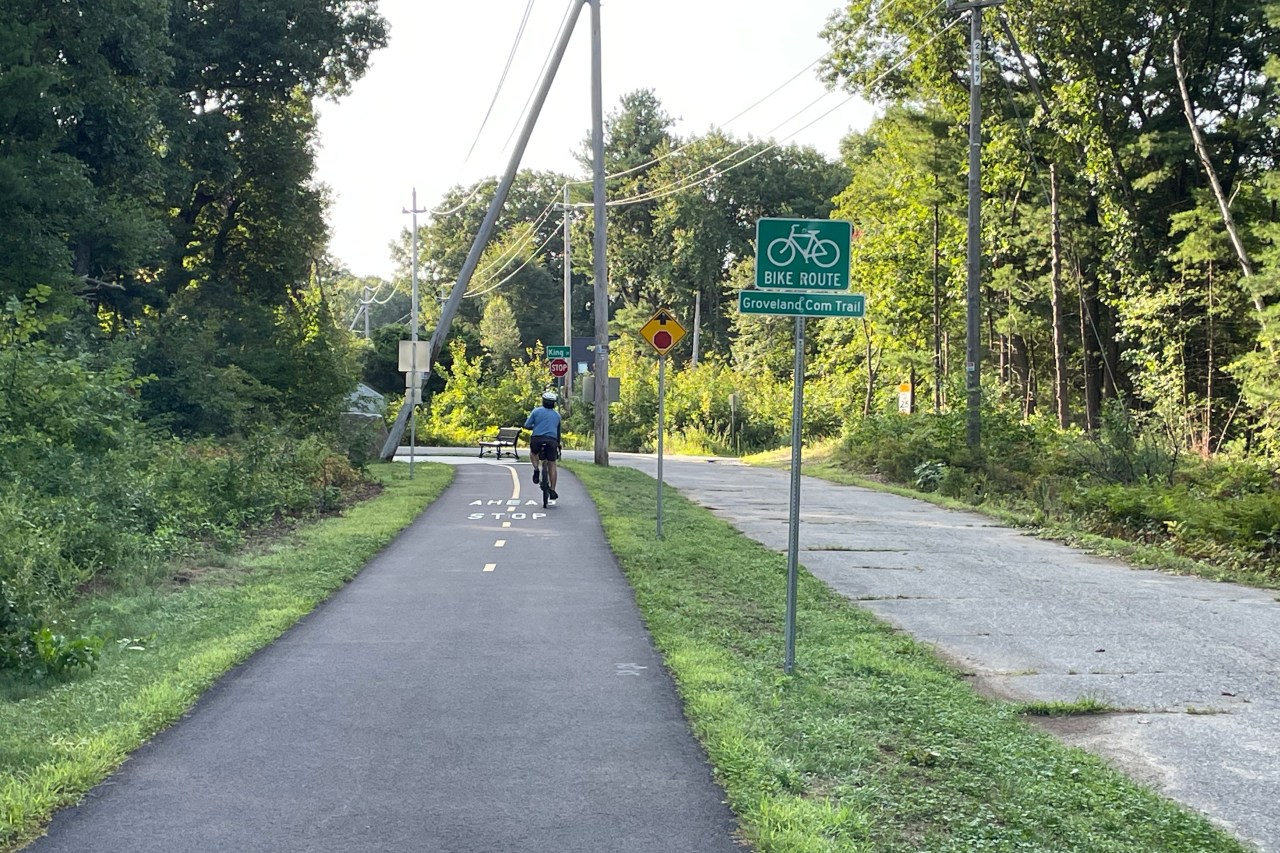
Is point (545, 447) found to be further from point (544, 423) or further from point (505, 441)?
point (505, 441)

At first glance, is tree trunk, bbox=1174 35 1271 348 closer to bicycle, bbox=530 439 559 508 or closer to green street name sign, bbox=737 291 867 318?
bicycle, bbox=530 439 559 508

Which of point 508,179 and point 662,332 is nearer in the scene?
Answer: point 662,332

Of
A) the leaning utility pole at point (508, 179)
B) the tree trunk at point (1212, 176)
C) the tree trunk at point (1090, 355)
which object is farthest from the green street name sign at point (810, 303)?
the tree trunk at point (1090, 355)

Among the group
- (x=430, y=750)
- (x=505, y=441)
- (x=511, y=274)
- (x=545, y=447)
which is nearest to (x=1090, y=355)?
(x=505, y=441)

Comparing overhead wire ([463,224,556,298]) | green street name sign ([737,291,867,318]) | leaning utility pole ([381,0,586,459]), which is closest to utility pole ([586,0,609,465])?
leaning utility pole ([381,0,586,459])

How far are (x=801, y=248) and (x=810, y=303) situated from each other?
361mm

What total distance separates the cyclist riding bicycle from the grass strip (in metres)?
10.1

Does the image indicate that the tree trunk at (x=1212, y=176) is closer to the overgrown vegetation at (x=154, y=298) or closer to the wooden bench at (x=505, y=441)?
the overgrown vegetation at (x=154, y=298)

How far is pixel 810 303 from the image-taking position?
793 centimetres

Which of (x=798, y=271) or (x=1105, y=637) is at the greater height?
(x=798, y=271)

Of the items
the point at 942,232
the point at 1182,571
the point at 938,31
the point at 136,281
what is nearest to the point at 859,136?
the point at 942,232

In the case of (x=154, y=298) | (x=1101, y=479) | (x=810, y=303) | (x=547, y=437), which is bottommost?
(x=1101, y=479)

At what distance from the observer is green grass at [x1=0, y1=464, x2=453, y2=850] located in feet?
18.4

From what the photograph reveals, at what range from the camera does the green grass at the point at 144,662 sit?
5617 millimetres
